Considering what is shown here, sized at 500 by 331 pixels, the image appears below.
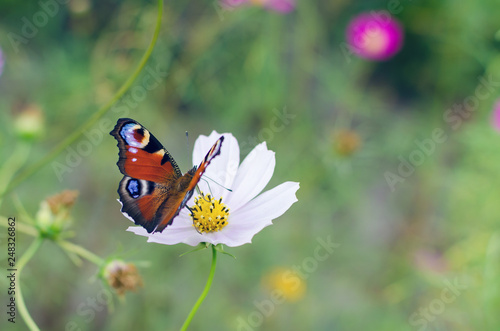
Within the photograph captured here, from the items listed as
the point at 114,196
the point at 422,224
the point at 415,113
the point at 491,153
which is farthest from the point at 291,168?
the point at 415,113

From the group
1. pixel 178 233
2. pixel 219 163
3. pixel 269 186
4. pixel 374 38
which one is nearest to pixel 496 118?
pixel 374 38

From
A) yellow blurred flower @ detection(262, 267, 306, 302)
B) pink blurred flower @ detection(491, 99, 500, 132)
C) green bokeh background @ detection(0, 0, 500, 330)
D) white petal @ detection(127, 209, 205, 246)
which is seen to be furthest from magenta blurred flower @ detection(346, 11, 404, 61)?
white petal @ detection(127, 209, 205, 246)

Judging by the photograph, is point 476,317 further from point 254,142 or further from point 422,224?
point 254,142

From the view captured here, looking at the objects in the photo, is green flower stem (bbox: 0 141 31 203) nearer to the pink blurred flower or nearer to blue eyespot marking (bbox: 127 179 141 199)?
blue eyespot marking (bbox: 127 179 141 199)

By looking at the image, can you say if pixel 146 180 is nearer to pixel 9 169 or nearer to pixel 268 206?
pixel 268 206

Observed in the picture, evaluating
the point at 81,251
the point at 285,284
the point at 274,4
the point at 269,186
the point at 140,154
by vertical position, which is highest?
the point at 274,4

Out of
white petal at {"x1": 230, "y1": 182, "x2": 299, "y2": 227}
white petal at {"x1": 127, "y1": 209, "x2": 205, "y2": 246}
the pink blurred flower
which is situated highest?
the pink blurred flower
